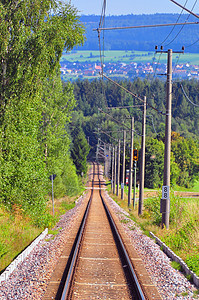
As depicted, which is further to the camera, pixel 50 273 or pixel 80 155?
pixel 80 155

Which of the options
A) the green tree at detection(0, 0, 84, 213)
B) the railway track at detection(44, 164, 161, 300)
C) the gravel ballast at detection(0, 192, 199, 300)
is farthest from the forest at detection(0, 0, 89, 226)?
the railway track at detection(44, 164, 161, 300)

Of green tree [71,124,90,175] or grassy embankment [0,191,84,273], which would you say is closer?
grassy embankment [0,191,84,273]

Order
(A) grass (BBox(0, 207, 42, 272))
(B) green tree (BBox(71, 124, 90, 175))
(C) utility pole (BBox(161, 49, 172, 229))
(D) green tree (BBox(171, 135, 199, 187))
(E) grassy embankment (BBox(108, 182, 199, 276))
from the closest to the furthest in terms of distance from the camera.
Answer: (A) grass (BBox(0, 207, 42, 272))
(E) grassy embankment (BBox(108, 182, 199, 276))
(C) utility pole (BBox(161, 49, 172, 229))
(D) green tree (BBox(171, 135, 199, 187))
(B) green tree (BBox(71, 124, 90, 175))

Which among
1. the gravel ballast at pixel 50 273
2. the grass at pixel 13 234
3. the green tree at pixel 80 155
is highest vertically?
the green tree at pixel 80 155

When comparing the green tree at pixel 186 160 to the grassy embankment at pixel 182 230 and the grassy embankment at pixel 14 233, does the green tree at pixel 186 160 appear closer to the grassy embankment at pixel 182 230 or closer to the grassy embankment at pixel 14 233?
the grassy embankment at pixel 182 230

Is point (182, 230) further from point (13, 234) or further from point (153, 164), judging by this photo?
point (153, 164)

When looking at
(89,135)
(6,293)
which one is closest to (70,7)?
(6,293)

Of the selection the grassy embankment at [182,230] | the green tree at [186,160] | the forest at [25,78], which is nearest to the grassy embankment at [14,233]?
the forest at [25,78]

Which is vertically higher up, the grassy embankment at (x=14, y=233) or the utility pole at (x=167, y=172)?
the utility pole at (x=167, y=172)

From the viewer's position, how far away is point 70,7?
19484 mm

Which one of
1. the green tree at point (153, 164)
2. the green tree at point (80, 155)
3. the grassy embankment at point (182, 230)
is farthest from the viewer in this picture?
the green tree at point (80, 155)

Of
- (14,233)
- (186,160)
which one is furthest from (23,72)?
(186,160)

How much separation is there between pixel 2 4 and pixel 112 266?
11.9 metres

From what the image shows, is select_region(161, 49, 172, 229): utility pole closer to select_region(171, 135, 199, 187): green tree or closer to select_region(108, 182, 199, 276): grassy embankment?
select_region(108, 182, 199, 276): grassy embankment
